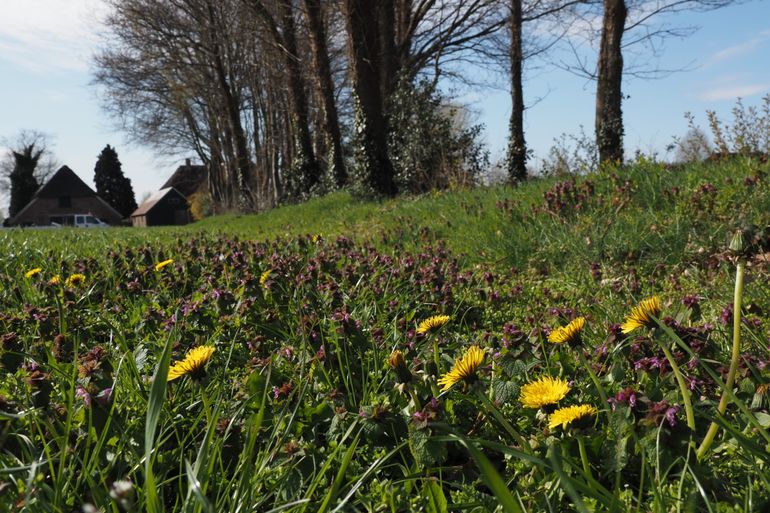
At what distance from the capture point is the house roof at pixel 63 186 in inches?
2447

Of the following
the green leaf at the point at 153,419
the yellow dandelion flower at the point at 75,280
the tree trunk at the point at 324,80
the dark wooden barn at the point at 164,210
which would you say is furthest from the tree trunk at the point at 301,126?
the dark wooden barn at the point at 164,210

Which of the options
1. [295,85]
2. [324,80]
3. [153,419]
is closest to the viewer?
[153,419]

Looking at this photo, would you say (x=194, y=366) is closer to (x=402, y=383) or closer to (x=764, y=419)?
(x=402, y=383)

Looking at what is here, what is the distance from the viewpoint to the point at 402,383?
5.11 ft

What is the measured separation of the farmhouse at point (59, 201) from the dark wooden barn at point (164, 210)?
5400mm

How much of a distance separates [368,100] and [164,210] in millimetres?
57959

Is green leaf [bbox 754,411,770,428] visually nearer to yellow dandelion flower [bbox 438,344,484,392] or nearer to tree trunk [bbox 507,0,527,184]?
yellow dandelion flower [bbox 438,344,484,392]

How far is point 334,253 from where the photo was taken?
182 inches

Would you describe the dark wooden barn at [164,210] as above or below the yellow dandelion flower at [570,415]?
above

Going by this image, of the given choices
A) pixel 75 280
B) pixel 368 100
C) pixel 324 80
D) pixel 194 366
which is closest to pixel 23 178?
pixel 324 80

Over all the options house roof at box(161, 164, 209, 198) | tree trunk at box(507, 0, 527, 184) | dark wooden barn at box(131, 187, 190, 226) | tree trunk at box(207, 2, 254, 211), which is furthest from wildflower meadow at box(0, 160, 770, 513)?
house roof at box(161, 164, 209, 198)

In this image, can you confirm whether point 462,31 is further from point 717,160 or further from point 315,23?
point 717,160

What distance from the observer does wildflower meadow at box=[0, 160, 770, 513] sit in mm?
1290

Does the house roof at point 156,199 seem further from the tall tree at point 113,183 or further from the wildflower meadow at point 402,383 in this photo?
the wildflower meadow at point 402,383
